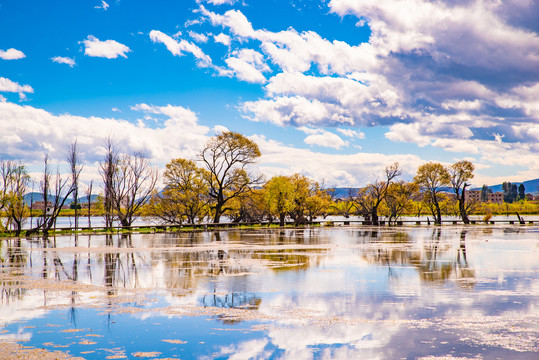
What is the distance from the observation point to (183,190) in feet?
228

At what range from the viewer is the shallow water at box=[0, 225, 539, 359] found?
32.0ft

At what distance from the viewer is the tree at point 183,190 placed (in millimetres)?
69000

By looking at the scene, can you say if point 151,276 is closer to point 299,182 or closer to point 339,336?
point 339,336

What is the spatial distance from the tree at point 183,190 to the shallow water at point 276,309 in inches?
1767

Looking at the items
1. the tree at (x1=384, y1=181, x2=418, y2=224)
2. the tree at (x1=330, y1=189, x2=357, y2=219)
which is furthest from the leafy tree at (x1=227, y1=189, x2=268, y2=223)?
the tree at (x1=384, y1=181, x2=418, y2=224)

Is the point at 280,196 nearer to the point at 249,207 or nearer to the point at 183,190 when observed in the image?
the point at 249,207

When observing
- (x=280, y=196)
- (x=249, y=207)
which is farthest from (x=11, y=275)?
(x=249, y=207)

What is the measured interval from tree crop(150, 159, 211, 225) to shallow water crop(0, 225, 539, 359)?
4488 cm

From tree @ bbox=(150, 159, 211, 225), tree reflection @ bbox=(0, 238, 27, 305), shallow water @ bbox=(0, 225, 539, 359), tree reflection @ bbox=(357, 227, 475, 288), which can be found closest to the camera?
shallow water @ bbox=(0, 225, 539, 359)

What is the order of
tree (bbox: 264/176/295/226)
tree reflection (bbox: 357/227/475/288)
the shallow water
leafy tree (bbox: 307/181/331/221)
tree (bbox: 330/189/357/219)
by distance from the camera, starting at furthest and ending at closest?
tree (bbox: 330/189/357/219) < leafy tree (bbox: 307/181/331/221) < tree (bbox: 264/176/295/226) < tree reflection (bbox: 357/227/475/288) < the shallow water

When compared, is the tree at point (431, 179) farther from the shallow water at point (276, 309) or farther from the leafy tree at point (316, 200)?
the shallow water at point (276, 309)

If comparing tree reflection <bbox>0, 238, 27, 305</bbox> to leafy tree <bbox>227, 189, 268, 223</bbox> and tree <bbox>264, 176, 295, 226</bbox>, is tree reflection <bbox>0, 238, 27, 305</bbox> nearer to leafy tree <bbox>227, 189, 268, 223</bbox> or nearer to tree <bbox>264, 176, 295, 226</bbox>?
leafy tree <bbox>227, 189, 268, 223</bbox>

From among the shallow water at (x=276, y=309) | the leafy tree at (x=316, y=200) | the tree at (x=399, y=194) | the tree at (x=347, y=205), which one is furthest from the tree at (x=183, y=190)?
the shallow water at (x=276, y=309)

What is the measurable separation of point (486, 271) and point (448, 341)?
12.6 m
